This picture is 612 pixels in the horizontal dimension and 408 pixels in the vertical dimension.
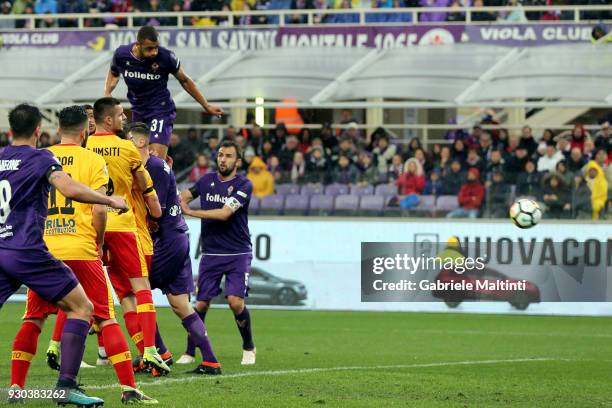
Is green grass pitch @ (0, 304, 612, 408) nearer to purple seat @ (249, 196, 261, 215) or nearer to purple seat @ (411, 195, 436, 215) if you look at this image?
purple seat @ (411, 195, 436, 215)

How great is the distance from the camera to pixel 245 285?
1280 cm

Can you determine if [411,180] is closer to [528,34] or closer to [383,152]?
[383,152]

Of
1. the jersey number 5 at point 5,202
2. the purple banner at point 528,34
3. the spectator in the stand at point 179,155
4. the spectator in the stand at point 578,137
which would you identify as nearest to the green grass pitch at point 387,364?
→ the jersey number 5 at point 5,202

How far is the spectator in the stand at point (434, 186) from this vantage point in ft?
73.3

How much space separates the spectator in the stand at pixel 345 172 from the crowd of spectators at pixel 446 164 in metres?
0.02

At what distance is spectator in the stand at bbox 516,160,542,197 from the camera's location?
21.6 m

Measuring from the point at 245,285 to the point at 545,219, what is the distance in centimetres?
964

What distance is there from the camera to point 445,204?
72.4ft

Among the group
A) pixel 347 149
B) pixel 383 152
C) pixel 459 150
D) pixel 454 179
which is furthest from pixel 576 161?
pixel 347 149

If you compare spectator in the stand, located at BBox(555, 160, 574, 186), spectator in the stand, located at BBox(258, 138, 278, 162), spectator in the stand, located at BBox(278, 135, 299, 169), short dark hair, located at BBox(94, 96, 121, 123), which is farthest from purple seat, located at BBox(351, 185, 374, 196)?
short dark hair, located at BBox(94, 96, 121, 123)

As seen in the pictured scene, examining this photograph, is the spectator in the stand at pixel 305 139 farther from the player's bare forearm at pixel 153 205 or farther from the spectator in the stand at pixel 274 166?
the player's bare forearm at pixel 153 205

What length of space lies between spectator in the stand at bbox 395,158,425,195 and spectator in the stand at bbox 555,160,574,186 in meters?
2.43

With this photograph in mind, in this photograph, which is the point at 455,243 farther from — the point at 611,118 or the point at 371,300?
the point at 611,118

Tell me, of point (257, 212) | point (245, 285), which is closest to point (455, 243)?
point (257, 212)
